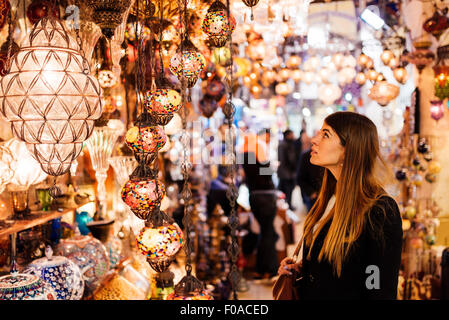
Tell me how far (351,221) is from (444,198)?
289 cm

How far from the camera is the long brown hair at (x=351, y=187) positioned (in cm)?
157

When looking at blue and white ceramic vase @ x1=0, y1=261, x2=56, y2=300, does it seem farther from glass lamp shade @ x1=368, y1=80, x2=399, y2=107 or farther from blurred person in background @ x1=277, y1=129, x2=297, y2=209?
blurred person in background @ x1=277, y1=129, x2=297, y2=209

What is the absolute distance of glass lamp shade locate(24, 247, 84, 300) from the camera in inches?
63.5

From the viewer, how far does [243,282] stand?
4.58 m

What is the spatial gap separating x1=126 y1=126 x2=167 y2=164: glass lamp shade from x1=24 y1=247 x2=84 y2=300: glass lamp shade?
0.58 m

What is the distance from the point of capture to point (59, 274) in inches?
65.0

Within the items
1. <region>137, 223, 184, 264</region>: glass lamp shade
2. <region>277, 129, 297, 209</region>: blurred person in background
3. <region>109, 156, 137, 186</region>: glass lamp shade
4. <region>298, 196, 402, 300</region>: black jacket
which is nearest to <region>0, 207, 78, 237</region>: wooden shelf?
<region>109, 156, 137, 186</region>: glass lamp shade

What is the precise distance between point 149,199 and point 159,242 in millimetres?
150

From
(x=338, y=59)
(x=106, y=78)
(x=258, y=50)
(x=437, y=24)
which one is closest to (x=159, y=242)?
(x=106, y=78)

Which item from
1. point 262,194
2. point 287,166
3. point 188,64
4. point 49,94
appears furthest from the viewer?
point 287,166

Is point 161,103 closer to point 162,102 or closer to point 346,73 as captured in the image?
point 162,102

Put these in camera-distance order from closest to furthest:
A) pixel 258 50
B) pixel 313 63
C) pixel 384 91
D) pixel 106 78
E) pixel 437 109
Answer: pixel 106 78
pixel 384 91
pixel 437 109
pixel 258 50
pixel 313 63
